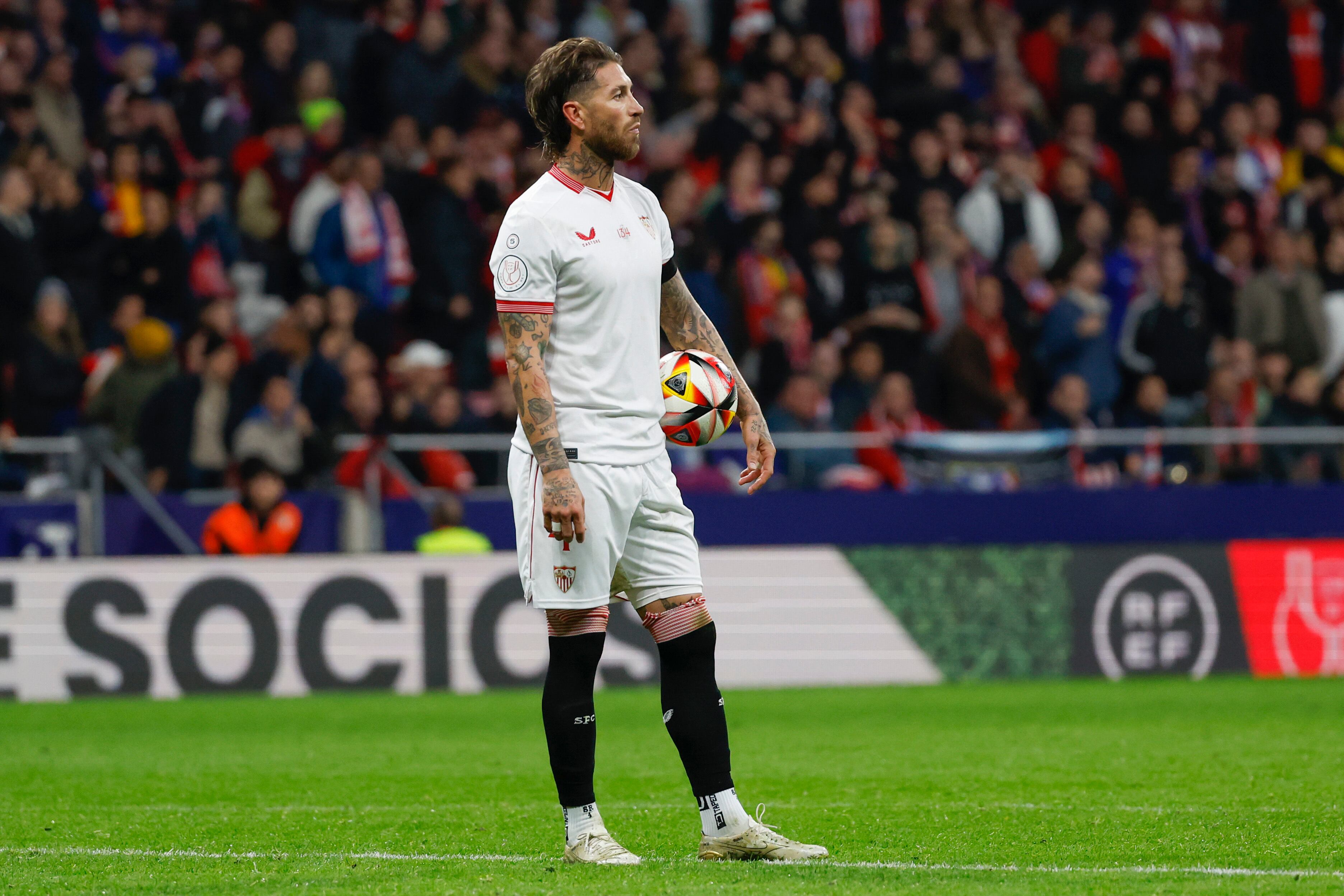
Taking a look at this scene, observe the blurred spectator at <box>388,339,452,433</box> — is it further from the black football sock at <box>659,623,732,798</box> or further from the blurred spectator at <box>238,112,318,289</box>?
the black football sock at <box>659,623,732,798</box>

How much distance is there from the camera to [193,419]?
45.4 ft

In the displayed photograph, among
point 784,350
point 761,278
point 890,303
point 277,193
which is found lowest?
point 784,350

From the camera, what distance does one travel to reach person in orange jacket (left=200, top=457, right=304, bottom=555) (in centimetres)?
1327

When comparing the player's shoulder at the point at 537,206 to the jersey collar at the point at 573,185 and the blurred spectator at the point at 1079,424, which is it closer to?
the jersey collar at the point at 573,185

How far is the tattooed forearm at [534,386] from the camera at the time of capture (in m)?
5.23

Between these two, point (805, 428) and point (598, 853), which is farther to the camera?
point (805, 428)

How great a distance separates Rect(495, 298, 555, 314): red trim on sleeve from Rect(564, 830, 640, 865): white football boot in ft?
4.76

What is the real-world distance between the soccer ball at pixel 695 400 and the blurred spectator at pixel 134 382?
8.94 meters

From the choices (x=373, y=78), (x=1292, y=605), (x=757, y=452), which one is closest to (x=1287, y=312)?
(x=1292, y=605)

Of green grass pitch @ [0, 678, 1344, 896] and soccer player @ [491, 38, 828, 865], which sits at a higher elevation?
soccer player @ [491, 38, 828, 865]

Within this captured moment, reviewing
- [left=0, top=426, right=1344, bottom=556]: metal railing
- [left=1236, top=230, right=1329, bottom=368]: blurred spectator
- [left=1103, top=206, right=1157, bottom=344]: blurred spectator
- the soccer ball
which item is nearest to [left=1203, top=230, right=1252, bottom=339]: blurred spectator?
[left=1236, top=230, right=1329, bottom=368]: blurred spectator

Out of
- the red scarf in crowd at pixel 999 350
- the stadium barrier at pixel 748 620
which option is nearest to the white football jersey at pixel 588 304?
the stadium barrier at pixel 748 620

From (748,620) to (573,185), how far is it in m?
7.83

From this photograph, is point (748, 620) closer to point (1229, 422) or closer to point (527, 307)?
point (1229, 422)
